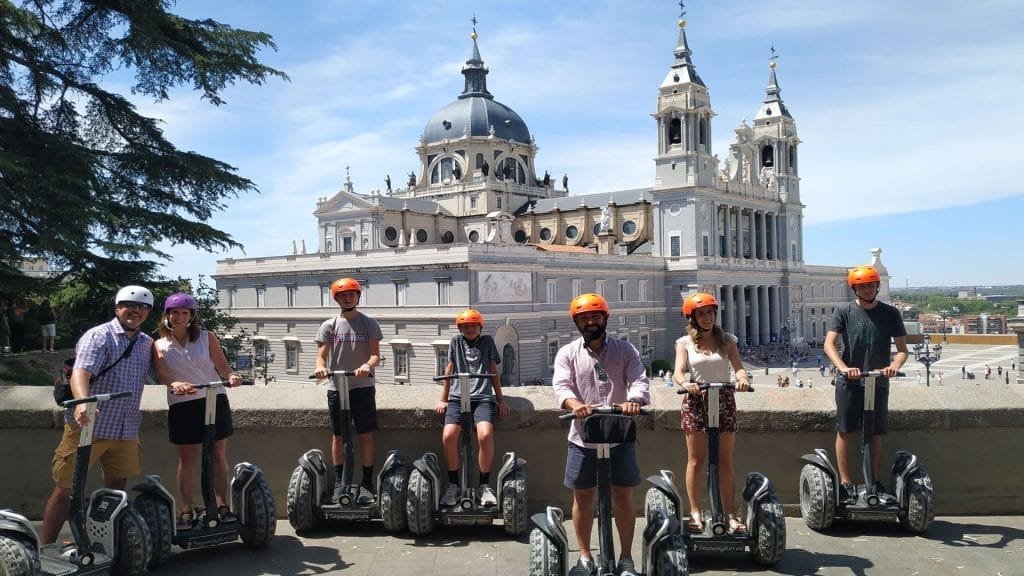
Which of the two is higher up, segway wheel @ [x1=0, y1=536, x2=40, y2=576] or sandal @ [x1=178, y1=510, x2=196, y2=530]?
segway wheel @ [x1=0, y1=536, x2=40, y2=576]

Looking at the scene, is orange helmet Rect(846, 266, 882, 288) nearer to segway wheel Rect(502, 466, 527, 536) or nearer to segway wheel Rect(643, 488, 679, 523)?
segway wheel Rect(643, 488, 679, 523)

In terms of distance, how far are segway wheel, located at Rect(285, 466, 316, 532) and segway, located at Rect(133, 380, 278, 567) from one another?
0.26 metres


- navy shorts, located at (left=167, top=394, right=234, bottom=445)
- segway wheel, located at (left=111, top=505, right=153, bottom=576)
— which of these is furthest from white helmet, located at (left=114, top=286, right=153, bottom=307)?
segway wheel, located at (left=111, top=505, right=153, bottom=576)

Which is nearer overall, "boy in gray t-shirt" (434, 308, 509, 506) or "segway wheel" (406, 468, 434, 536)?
"segway wheel" (406, 468, 434, 536)

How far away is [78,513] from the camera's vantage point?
4.41 metres

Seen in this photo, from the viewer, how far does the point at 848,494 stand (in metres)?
5.46

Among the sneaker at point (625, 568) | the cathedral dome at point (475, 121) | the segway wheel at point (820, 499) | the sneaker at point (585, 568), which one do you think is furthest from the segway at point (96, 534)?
the cathedral dome at point (475, 121)

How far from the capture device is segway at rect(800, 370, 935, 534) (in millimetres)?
5324

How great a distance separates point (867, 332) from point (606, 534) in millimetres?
2686

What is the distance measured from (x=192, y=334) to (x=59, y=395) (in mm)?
897

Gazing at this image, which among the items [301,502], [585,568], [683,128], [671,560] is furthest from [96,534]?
[683,128]

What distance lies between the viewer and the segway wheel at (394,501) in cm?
547

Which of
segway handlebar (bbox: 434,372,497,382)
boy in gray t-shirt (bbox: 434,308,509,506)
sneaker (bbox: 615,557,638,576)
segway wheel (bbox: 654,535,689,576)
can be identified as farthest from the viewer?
boy in gray t-shirt (bbox: 434,308,509,506)

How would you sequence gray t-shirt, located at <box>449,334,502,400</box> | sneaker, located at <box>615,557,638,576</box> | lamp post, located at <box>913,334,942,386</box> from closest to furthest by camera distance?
sneaker, located at <box>615,557,638,576</box>, gray t-shirt, located at <box>449,334,502,400</box>, lamp post, located at <box>913,334,942,386</box>
